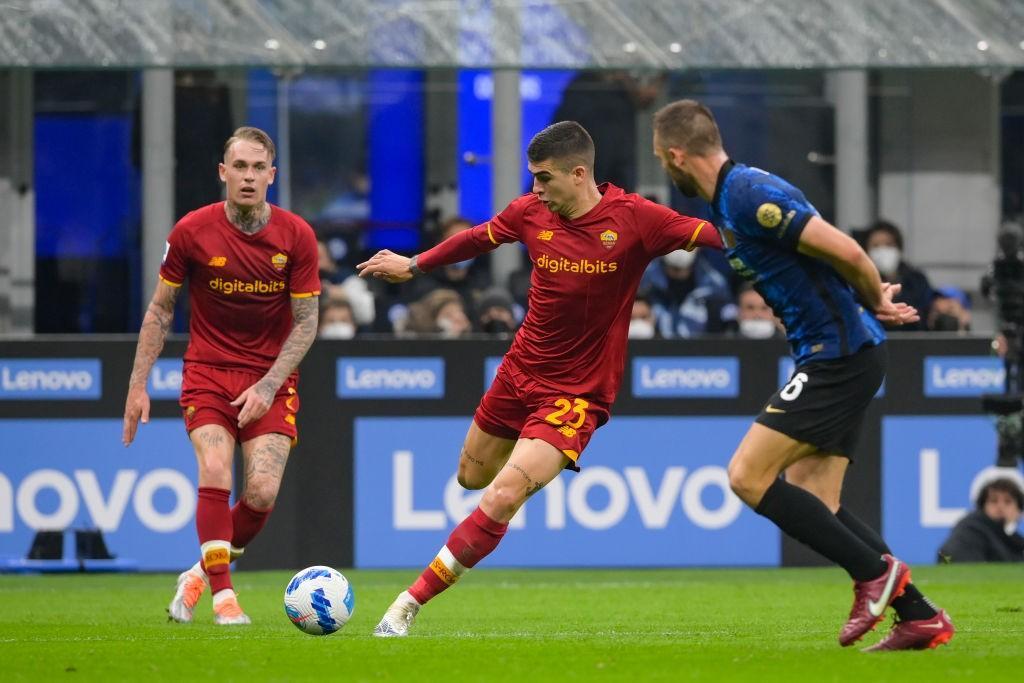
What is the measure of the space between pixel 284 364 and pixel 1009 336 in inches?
237

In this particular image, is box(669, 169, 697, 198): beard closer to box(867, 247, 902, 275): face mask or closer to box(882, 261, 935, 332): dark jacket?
box(882, 261, 935, 332): dark jacket

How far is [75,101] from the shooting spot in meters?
16.3

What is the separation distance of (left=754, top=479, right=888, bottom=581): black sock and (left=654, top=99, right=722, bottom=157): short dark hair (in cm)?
135

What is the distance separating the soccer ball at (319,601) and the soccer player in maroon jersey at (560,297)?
0.27 metres

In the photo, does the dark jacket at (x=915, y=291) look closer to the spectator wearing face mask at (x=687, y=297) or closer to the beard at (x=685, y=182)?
the spectator wearing face mask at (x=687, y=297)

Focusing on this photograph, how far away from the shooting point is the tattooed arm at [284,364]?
9.80m

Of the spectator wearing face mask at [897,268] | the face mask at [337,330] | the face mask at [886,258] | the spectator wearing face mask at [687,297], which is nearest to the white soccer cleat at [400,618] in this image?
the face mask at [337,330]

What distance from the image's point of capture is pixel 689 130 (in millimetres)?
7641

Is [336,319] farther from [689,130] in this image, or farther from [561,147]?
[689,130]

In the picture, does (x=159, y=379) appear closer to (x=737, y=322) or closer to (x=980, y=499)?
(x=737, y=322)

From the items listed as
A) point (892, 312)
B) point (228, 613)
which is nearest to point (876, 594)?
point (892, 312)

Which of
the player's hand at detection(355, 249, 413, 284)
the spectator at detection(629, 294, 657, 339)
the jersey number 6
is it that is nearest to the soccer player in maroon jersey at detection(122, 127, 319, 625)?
the player's hand at detection(355, 249, 413, 284)

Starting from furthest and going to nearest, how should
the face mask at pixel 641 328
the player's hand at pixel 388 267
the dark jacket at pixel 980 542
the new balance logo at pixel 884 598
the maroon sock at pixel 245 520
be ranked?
1. the face mask at pixel 641 328
2. the dark jacket at pixel 980 542
3. the maroon sock at pixel 245 520
4. the player's hand at pixel 388 267
5. the new balance logo at pixel 884 598

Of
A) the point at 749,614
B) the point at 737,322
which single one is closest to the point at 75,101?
the point at 737,322
